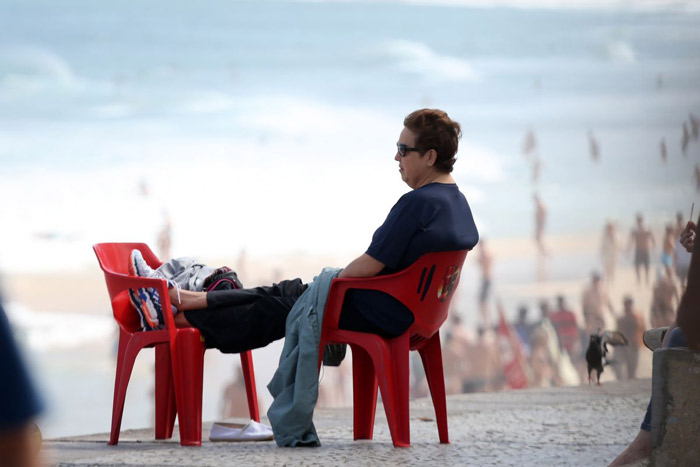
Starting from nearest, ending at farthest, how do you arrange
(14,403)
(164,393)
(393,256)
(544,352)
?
(14,403), (393,256), (164,393), (544,352)

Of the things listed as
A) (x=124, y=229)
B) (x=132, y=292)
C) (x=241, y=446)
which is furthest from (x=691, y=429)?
(x=124, y=229)

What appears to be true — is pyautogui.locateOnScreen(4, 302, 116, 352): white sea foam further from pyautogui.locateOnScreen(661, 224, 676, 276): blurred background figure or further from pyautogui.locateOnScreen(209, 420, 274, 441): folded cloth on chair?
pyautogui.locateOnScreen(209, 420, 274, 441): folded cloth on chair

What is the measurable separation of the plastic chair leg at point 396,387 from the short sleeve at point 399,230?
0.25 metres

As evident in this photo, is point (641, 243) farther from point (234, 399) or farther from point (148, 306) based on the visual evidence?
point (148, 306)

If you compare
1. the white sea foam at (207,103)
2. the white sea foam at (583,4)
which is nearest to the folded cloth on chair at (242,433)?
the white sea foam at (207,103)

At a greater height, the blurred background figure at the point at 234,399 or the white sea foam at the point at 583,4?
the white sea foam at the point at 583,4

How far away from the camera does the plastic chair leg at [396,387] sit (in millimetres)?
3090

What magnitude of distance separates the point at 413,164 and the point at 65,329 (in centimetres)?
534

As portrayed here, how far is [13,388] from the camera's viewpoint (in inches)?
28.0

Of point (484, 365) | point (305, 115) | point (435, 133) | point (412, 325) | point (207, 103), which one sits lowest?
point (484, 365)

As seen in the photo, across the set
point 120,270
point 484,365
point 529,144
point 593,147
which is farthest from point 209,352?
point 120,270

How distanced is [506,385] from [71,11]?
463cm

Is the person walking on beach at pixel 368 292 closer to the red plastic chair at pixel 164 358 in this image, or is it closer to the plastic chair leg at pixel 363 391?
the red plastic chair at pixel 164 358

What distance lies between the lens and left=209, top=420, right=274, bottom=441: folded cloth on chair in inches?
137
